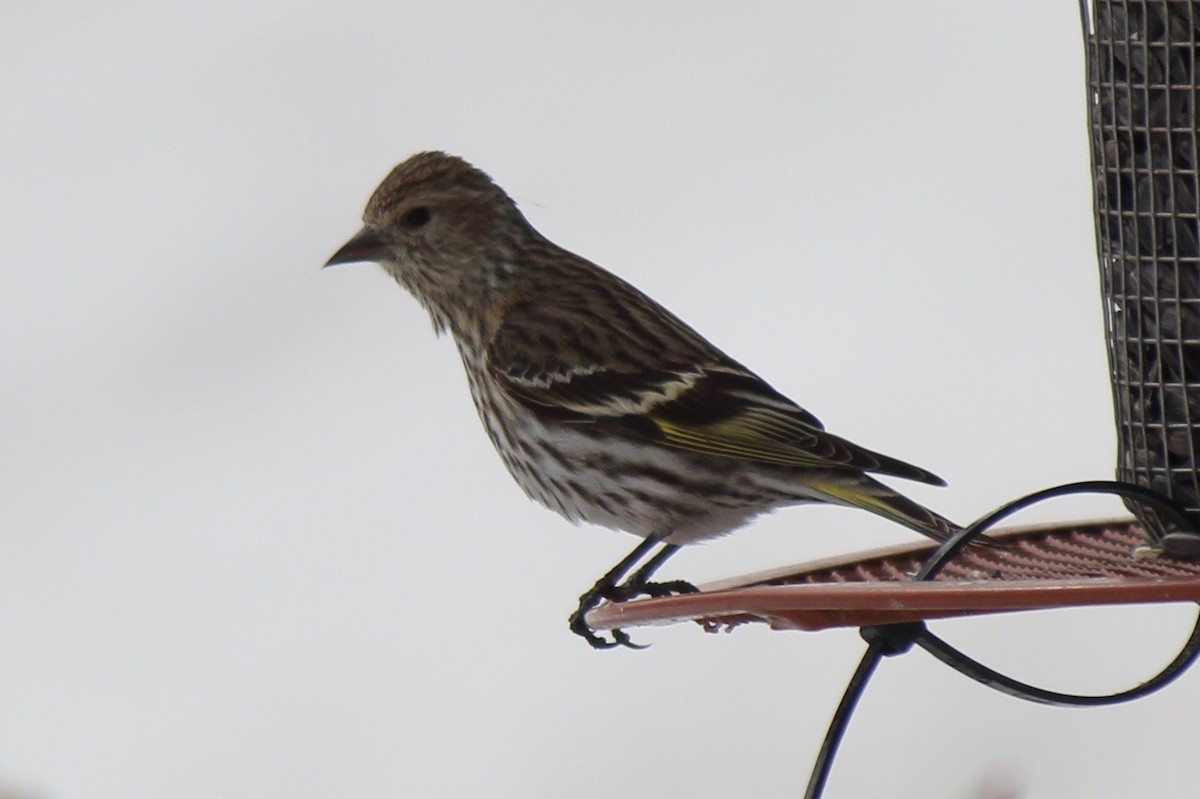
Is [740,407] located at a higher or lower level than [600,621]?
higher

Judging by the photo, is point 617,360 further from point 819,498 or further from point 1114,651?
point 1114,651

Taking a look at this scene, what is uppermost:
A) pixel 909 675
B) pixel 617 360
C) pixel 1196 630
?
pixel 617 360

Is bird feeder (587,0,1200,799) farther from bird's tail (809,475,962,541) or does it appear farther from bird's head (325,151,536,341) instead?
bird's head (325,151,536,341)

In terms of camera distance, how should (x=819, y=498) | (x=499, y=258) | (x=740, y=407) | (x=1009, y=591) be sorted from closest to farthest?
(x=1009, y=591) < (x=819, y=498) < (x=740, y=407) < (x=499, y=258)

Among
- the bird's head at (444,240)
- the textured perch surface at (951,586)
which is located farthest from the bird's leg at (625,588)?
the bird's head at (444,240)

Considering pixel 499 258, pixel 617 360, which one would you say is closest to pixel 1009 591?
pixel 617 360

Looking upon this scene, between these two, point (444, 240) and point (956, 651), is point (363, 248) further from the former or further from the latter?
point (956, 651)
